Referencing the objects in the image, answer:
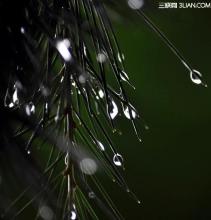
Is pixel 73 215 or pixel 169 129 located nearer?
pixel 73 215

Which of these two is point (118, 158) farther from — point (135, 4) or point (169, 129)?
point (169, 129)

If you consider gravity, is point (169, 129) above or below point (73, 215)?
above

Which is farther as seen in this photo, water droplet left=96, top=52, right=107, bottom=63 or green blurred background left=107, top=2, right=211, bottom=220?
green blurred background left=107, top=2, right=211, bottom=220

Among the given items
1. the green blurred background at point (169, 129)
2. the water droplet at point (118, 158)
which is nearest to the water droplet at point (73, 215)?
the water droplet at point (118, 158)

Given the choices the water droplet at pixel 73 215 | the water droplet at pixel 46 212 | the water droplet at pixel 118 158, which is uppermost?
the water droplet at pixel 118 158

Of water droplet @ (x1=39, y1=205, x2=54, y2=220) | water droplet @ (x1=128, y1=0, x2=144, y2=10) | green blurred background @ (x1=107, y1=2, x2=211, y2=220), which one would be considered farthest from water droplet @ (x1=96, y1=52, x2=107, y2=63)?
green blurred background @ (x1=107, y1=2, x2=211, y2=220)

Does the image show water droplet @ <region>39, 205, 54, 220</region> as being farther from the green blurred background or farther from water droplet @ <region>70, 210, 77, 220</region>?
the green blurred background

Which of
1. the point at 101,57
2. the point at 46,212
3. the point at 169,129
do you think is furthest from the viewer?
the point at 169,129

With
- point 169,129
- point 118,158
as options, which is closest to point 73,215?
point 118,158

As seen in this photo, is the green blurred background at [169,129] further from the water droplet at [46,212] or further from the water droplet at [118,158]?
the water droplet at [46,212]
